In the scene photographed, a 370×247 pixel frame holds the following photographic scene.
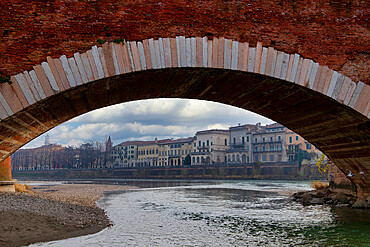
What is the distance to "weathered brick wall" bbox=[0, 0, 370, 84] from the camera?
20.2ft

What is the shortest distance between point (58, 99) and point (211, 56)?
8.88 feet

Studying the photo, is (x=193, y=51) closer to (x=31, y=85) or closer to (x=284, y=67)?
(x=284, y=67)

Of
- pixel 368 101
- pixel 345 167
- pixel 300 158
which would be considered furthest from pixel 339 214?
pixel 300 158

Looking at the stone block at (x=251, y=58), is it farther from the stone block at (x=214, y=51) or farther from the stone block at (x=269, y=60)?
the stone block at (x=214, y=51)

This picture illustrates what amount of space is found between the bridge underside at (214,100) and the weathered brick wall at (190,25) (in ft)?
2.20

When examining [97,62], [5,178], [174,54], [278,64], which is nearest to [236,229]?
[278,64]

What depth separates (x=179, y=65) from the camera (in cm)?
634

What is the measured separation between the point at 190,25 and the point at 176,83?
128cm

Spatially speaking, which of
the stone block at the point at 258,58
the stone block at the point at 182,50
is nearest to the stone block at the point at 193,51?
the stone block at the point at 182,50

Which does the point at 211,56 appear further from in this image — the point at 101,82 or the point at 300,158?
the point at 300,158

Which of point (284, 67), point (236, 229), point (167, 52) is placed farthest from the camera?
point (236, 229)

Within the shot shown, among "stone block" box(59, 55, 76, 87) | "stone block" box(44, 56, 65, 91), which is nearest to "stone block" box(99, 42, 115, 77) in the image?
"stone block" box(59, 55, 76, 87)

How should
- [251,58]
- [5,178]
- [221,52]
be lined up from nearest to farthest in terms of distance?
[221,52] → [251,58] → [5,178]

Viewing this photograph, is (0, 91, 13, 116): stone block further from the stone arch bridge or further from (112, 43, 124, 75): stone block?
(112, 43, 124, 75): stone block
